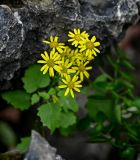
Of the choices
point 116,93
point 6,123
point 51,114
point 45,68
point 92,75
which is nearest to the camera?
point 45,68

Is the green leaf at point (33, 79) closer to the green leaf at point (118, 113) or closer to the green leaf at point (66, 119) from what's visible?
the green leaf at point (66, 119)

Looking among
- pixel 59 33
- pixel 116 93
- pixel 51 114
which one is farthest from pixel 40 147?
pixel 116 93

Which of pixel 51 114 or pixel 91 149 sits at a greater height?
pixel 51 114

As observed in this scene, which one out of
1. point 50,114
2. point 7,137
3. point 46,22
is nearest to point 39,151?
point 50,114

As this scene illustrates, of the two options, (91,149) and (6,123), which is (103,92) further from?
(6,123)

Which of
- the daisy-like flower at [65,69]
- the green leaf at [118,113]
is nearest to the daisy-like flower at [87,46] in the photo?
the daisy-like flower at [65,69]

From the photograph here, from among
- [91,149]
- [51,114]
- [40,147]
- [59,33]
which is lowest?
[91,149]

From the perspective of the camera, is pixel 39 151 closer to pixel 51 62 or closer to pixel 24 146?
pixel 24 146

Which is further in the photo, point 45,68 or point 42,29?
point 42,29
